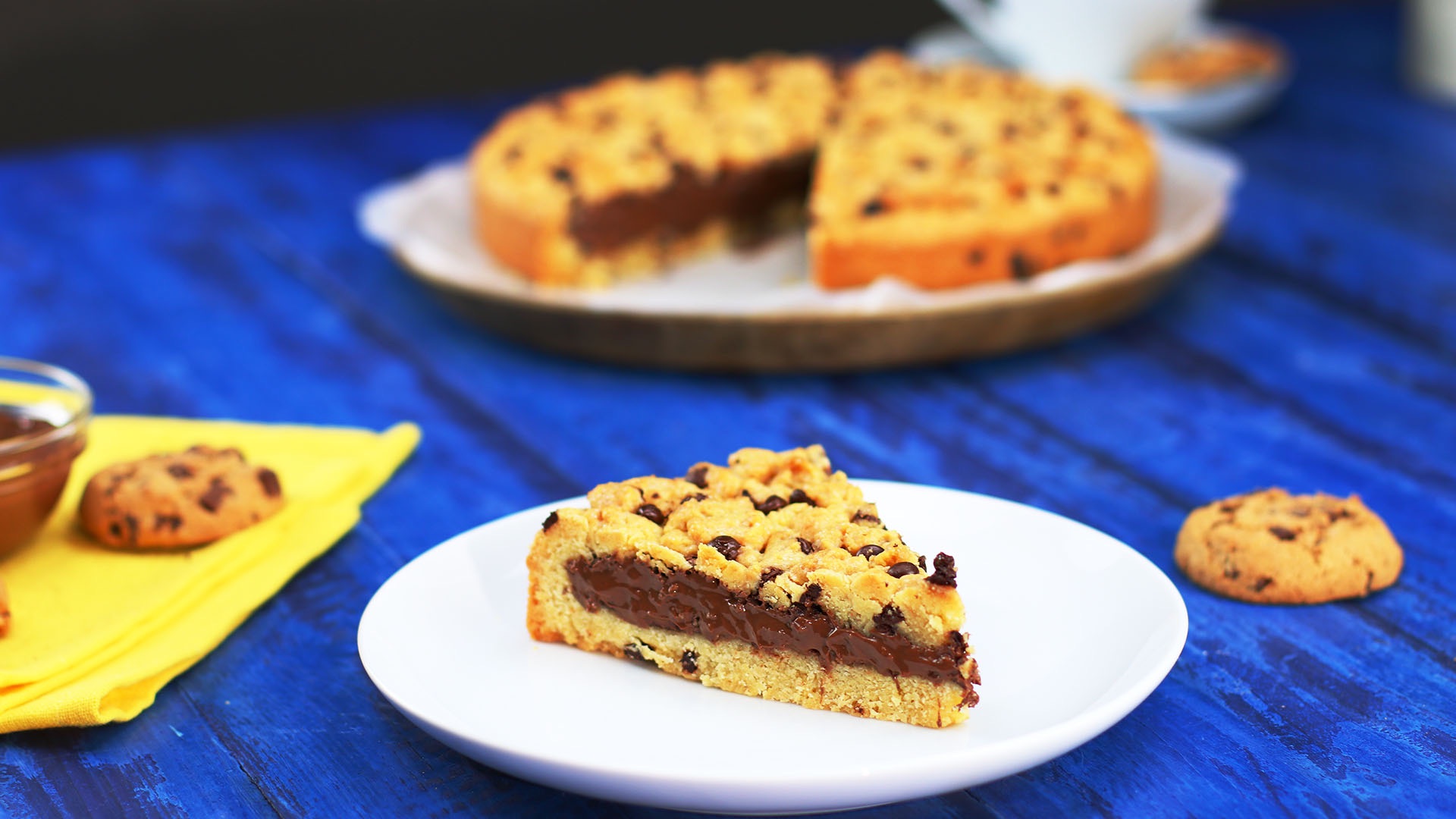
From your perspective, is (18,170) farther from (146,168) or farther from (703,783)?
(703,783)

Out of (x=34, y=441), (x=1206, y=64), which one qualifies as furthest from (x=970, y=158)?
(x=34, y=441)

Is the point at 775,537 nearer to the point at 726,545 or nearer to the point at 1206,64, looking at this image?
the point at 726,545

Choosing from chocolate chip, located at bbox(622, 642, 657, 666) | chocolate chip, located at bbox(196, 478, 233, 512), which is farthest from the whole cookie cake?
chocolate chip, located at bbox(622, 642, 657, 666)

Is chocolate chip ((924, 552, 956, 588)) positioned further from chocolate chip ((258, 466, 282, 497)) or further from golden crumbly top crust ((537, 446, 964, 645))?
chocolate chip ((258, 466, 282, 497))

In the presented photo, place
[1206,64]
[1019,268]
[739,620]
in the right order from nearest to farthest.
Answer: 1. [739,620]
2. [1019,268]
3. [1206,64]

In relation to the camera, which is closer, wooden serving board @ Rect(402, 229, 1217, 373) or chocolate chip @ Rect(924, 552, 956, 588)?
chocolate chip @ Rect(924, 552, 956, 588)

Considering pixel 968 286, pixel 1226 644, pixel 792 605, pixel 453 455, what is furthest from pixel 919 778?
pixel 968 286
